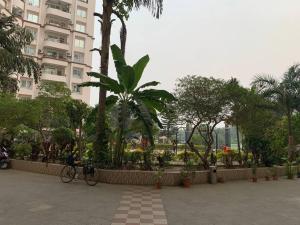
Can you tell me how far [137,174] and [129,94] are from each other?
11.4 feet

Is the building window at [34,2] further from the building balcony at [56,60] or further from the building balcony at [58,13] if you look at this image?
the building balcony at [56,60]

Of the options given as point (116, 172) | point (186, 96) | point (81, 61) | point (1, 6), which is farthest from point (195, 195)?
point (81, 61)

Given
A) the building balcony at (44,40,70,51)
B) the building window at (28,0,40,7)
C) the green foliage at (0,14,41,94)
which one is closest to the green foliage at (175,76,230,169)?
the green foliage at (0,14,41,94)

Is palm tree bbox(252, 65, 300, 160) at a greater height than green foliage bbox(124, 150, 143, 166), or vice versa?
palm tree bbox(252, 65, 300, 160)

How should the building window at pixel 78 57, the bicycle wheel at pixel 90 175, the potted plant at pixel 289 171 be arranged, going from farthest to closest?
1. the building window at pixel 78 57
2. the potted plant at pixel 289 171
3. the bicycle wheel at pixel 90 175

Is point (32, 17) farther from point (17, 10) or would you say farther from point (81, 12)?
point (81, 12)

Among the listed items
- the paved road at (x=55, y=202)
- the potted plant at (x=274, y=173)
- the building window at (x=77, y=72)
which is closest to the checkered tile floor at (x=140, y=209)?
the paved road at (x=55, y=202)

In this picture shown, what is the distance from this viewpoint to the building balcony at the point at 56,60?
4981cm

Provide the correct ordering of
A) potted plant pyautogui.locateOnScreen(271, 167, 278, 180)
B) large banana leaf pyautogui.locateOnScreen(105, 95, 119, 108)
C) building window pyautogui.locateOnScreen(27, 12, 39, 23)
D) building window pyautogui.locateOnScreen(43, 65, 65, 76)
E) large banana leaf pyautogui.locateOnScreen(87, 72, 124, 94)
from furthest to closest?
building window pyautogui.locateOnScreen(43, 65, 65, 76)
building window pyautogui.locateOnScreen(27, 12, 39, 23)
potted plant pyautogui.locateOnScreen(271, 167, 278, 180)
large banana leaf pyautogui.locateOnScreen(105, 95, 119, 108)
large banana leaf pyautogui.locateOnScreen(87, 72, 124, 94)

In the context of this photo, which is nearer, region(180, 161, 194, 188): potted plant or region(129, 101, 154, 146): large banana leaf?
region(129, 101, 154, 146): large banana leaf

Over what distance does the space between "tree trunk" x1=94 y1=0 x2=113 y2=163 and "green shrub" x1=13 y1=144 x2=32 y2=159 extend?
6.11 meters

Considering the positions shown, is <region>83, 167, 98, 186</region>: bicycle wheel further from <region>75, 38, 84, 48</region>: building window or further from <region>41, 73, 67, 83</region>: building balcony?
<region>75, 38, 84, 48</region>: building window

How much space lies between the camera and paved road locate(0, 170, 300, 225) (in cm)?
736

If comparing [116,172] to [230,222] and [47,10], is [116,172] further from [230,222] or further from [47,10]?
[47,10]
